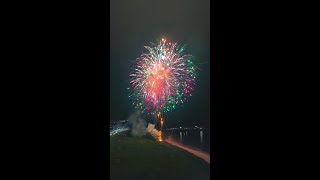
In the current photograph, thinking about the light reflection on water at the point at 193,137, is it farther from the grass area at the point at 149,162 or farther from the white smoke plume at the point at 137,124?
the white smoke plume at the point at 137,124

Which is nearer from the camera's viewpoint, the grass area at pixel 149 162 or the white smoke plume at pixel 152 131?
the grass area at pixel 149 162

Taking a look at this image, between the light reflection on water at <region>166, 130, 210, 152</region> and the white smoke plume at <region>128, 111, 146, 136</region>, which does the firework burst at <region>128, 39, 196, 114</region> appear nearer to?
the white smoke plume at <region>128, 111, 146, 136</region>

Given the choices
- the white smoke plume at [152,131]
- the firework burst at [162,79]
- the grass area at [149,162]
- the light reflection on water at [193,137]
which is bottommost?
the grass area at [149,162]

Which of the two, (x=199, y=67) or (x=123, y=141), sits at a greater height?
(x=199, y=67)

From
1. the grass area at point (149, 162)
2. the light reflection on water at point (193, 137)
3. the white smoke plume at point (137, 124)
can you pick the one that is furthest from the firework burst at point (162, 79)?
the grass area at point (149, 162)

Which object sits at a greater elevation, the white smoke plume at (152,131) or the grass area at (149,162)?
the white smoke plume at (152,131)
